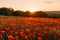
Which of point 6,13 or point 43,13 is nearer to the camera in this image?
point 43,13

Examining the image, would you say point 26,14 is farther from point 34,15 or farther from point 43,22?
point 43,22

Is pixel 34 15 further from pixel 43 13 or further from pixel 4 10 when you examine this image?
pixel 4 10

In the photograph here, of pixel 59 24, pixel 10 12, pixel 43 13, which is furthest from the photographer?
pixel 10 12

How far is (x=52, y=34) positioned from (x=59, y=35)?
6.7 inches

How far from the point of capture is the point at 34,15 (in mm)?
7094

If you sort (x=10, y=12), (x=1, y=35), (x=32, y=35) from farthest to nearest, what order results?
(x=10, y=12) → (x=32, y=35) → (x=1, y=35)

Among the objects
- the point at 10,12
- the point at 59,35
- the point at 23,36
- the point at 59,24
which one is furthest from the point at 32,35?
the point at 10,12

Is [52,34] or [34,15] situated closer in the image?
[52,34]

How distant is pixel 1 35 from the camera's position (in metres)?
3.90

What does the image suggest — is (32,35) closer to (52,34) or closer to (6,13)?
(52,34)

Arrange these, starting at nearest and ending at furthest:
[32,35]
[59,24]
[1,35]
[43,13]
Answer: [1,35]
[32,35]
[59,24]
[43,13]

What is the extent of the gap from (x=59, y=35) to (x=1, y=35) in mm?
1465

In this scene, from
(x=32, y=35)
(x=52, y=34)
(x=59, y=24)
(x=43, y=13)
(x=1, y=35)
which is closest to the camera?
(x=1, y=35)

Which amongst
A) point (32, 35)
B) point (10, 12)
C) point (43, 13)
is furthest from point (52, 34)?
point (10, 12)
